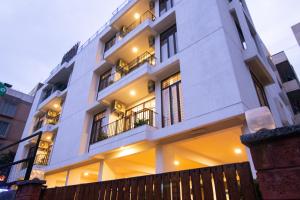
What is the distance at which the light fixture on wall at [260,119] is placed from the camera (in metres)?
2.26

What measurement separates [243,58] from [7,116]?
2651cm

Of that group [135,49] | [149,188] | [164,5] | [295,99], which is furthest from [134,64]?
[295,99]

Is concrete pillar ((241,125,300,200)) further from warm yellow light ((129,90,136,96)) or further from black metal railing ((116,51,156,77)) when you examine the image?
black metal railing ((116,51,156,77))

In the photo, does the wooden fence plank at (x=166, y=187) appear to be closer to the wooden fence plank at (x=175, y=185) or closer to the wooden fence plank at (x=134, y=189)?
the wooden fence plank at (x=175, y=185)

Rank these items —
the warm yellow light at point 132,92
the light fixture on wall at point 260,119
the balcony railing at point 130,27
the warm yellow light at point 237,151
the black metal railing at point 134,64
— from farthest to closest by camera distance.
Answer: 1. the balcony railing at point 130,27
2. the black metal railing at point 134,64
3. the warm yellow light at point 132,92
4. the warm yellow light at point 237,151
5. the light fixture on wall at point 260,119

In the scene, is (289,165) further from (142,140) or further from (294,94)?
(294,94)

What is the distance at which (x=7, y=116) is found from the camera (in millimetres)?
24797

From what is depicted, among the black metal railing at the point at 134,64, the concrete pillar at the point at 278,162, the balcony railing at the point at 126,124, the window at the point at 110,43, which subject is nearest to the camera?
the concrete pillar at the point at 278,162

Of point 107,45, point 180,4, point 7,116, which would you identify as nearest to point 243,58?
point 180,4

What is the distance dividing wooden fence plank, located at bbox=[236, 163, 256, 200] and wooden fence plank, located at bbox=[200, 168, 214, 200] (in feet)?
1.47

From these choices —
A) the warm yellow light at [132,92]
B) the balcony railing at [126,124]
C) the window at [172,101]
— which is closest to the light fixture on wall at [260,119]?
the window at [172,101]

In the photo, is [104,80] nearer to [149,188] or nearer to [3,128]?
[149,188]

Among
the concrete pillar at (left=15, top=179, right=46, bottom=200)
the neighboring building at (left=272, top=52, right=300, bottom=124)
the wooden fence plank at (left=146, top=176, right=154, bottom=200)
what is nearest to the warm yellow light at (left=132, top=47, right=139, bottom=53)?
the concrete pillar at (left=15, top=179, right=46, bottom=200)

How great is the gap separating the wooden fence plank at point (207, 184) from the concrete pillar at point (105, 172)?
839 centimetres
